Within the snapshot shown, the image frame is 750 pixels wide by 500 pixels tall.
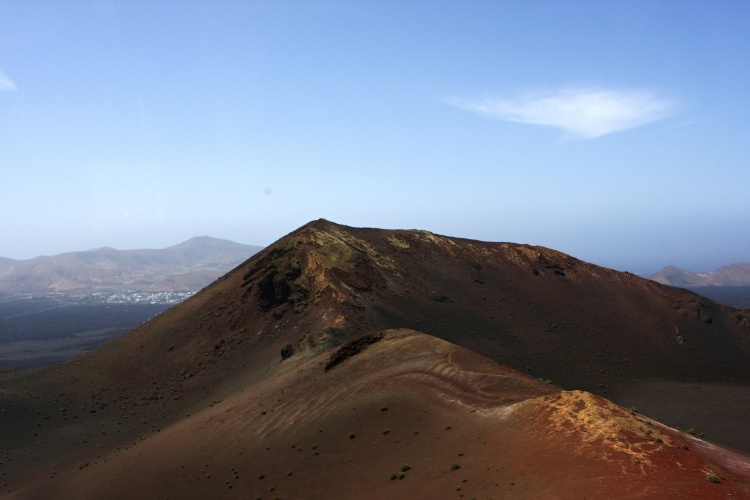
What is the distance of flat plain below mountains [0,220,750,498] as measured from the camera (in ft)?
66.4

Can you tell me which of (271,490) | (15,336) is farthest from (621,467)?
(15,336)

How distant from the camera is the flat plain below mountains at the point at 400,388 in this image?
20.2 metres

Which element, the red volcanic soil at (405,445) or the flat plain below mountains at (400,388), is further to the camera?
the flat plain below mountains at (400,388)

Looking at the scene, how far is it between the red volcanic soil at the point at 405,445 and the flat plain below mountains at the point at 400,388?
0.36ft

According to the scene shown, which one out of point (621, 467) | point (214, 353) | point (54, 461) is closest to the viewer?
point (621, 467)

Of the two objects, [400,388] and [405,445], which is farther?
[400,388]

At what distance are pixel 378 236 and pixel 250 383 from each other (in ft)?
113

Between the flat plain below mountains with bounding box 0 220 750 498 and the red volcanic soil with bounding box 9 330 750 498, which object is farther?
the flat plain below mountains with bounding box 0 220 750 498

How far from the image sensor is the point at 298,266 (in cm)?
5975

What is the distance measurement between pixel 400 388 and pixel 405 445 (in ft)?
16.4

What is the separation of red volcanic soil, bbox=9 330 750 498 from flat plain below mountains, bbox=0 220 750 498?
0.11 m

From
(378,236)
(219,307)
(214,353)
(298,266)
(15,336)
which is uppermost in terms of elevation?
(378,236)

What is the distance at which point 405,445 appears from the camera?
25.0 m

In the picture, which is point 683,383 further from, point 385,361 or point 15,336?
point 15,336
